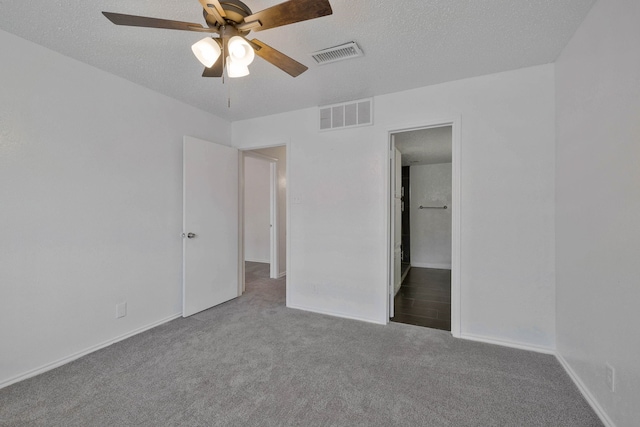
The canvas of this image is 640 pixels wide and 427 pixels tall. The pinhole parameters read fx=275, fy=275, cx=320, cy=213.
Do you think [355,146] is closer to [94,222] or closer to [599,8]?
[599,8]

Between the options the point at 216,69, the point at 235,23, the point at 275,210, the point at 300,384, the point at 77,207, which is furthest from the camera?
the point at 275,210

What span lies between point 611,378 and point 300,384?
1.80m

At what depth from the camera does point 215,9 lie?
131cm

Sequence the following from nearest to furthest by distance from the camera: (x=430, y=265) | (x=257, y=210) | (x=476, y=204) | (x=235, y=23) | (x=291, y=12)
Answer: (x=291, y=12)
(x=235, y=23)
(x=476, y=204)
(x=430, y=265)
(x=257, y=210)

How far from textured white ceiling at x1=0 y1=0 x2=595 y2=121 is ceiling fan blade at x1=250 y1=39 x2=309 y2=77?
0.31 metres

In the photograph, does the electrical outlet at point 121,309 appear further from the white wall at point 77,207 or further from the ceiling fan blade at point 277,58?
the ceiling fan blade at point 277,58

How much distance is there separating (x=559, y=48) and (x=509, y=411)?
8.51 feet

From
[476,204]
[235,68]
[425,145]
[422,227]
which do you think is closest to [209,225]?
[235,68]

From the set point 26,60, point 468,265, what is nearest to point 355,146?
point 468,265

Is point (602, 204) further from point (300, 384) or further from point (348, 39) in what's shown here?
point (300, 384)

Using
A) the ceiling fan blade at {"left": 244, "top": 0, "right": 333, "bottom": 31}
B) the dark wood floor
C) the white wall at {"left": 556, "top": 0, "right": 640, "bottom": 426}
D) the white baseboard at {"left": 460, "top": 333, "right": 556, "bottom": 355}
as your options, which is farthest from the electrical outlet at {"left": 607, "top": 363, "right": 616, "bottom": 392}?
the ceiling fan blade at {"left": 244, "top": 0, "right": 333, "bottom": 31}

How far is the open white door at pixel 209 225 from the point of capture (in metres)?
3.15

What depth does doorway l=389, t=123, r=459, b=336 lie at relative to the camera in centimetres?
332

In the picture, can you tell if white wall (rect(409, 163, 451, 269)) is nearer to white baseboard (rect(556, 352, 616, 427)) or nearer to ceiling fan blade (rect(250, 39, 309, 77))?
white baseboard (rect(556, 352, 616, 427))
